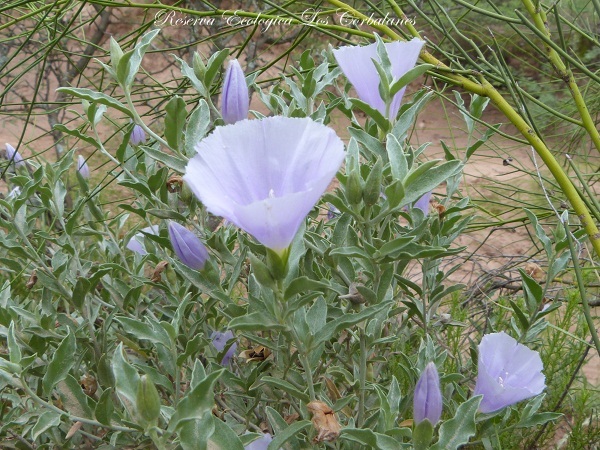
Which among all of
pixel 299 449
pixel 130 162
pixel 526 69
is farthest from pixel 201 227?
pixel 526 69

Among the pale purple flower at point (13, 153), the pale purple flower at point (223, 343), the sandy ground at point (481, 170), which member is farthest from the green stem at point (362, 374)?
the sandy ground at point (481, 170)

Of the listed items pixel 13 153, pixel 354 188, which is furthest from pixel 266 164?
pixel 13 153

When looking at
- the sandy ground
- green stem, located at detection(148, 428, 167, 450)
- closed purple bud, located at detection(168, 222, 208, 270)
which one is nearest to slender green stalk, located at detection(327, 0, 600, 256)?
closed purple bud, located at detection(168, 222, 208, 270)

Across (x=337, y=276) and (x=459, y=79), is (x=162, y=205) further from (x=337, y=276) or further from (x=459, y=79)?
(x=459, y=79)

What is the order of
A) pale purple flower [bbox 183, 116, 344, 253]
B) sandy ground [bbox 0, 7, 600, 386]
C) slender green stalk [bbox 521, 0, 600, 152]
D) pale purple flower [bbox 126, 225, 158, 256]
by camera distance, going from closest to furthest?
pale purple flower [bbox 183, 116, 344, 253]
slender green stalk [bbox 521, 0, 600, 152]
pale purple flower [bbox 126, 225, 158, 256]
sandy ground [bbox 0, 7, 600, 386]

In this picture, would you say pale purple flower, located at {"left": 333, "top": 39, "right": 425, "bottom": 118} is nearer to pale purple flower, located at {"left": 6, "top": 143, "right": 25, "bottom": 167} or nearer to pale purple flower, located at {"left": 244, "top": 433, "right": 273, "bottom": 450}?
pale purple flower, located at {"left": 244, "top": 433, "right": 273, "bottom": 450}

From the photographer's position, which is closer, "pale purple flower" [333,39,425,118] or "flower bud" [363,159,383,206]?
"flower bud" [363,159,383,206]

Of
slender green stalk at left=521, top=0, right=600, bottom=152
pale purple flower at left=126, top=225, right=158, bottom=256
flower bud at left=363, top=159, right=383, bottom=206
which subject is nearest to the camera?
flower bud at left=363, top=159, right=383, bottom=206
